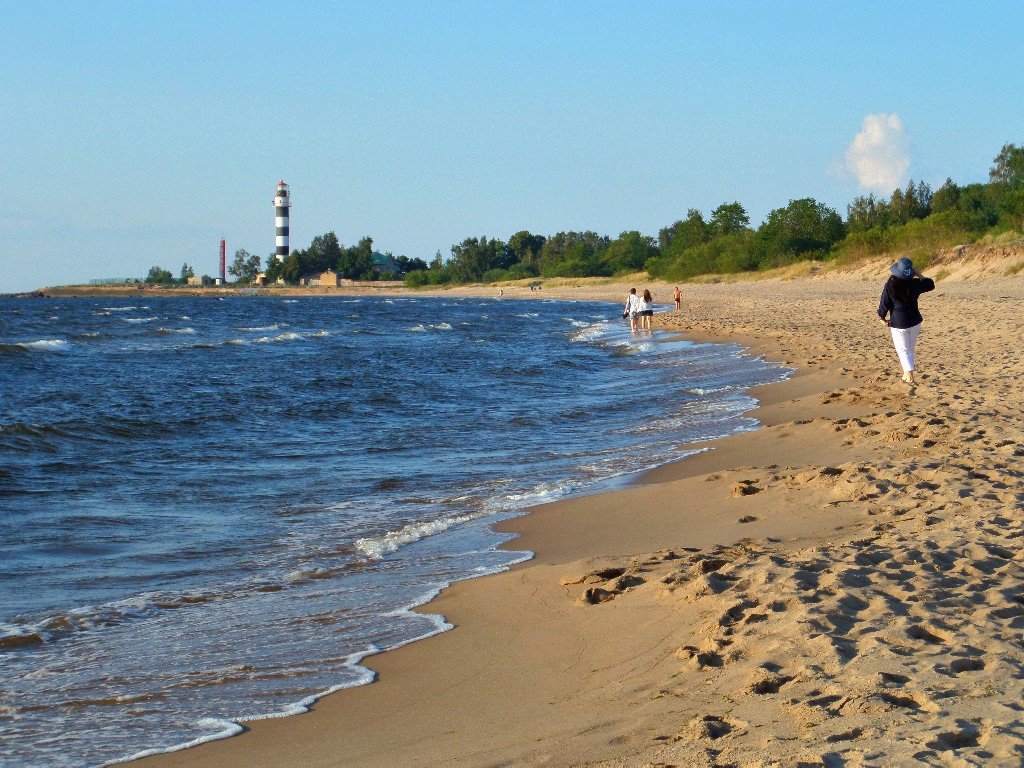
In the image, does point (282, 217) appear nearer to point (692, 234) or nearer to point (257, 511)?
point (692, 234)

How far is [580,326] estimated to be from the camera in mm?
45812

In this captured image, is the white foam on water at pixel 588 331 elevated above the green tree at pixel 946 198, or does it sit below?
below

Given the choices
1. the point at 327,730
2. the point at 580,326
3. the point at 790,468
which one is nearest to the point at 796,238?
the point at 580,326

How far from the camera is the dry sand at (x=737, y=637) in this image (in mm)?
3498

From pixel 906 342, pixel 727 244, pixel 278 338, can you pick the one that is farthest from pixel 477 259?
pixel 906 342

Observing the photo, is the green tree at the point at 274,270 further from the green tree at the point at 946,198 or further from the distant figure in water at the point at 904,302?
the distant figure in water at the point at 904,302

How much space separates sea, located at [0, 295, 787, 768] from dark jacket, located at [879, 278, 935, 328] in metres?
2.21

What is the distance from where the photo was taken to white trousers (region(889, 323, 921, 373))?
40.9 feet

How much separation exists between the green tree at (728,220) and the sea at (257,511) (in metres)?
93.1

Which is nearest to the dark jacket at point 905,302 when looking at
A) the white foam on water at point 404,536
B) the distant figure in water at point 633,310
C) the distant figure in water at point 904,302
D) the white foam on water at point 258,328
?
the distant figure in water at point 904,302

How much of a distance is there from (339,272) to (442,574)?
176932mm

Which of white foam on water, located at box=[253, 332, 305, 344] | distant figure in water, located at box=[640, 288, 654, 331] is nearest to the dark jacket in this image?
distant figure in water, located at box=[640, 288, 654, 331]

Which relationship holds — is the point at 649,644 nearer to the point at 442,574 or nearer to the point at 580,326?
the point at 442,574

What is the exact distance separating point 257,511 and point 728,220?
364ft
